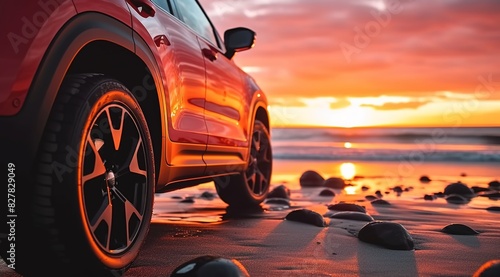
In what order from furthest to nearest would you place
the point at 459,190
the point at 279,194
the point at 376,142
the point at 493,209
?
the point at 376,142 → the point at 459,190 → the point at 279,194 → the point at 493,209

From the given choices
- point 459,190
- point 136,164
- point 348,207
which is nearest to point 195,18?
point 136,164

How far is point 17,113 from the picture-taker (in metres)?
1.76

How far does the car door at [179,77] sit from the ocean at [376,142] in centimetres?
1509

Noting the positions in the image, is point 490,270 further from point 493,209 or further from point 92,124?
point 493,209

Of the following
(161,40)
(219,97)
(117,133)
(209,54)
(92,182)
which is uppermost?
(209,54)

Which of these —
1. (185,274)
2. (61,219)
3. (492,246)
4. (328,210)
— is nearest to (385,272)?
(185,274)

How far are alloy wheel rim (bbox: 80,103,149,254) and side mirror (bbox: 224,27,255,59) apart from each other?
242cm

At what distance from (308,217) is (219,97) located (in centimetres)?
114

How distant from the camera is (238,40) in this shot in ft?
15.6

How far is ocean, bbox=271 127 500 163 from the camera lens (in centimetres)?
1910

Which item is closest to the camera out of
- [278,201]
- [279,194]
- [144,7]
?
[144,7]

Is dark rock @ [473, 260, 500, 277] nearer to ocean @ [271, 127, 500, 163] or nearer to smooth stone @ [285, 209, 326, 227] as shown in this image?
smooth stone @ [285, 209, 326, 227]

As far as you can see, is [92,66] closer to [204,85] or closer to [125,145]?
[125,145]

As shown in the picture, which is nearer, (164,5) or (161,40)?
(161,40)
